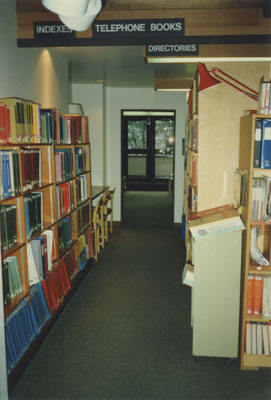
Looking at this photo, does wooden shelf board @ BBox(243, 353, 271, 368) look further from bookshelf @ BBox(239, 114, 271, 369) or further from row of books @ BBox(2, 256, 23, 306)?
row of books @ BBox(2, 256, 23, 306)

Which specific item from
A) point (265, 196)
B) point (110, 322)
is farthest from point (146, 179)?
point (265, 196)

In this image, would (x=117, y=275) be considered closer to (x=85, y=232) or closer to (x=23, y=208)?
(x=85, y=232)

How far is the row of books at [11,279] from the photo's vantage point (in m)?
2.83

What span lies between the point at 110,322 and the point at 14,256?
1.39 meters

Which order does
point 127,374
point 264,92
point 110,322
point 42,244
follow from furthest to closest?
1. point 110,322
2. point 42,244
3. point 127,374
4. point 264,92

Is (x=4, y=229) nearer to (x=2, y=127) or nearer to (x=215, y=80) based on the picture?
(x=2, y=127)

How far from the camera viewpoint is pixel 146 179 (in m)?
12.5

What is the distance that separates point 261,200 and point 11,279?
80.1 inches

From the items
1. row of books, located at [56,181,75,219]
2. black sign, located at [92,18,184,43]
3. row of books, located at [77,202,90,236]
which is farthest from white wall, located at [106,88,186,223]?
black sign, located at [92,18,184,43]

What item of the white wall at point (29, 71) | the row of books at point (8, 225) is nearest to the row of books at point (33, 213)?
the row of books at point (8, 225)

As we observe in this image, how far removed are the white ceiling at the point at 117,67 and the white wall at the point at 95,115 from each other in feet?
1.20

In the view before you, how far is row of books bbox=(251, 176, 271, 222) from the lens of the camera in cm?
289

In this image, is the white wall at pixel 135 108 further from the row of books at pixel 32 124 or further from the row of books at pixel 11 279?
the row of books at pixel 11 279

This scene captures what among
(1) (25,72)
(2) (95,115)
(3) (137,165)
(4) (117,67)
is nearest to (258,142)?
(1) (25,72)
